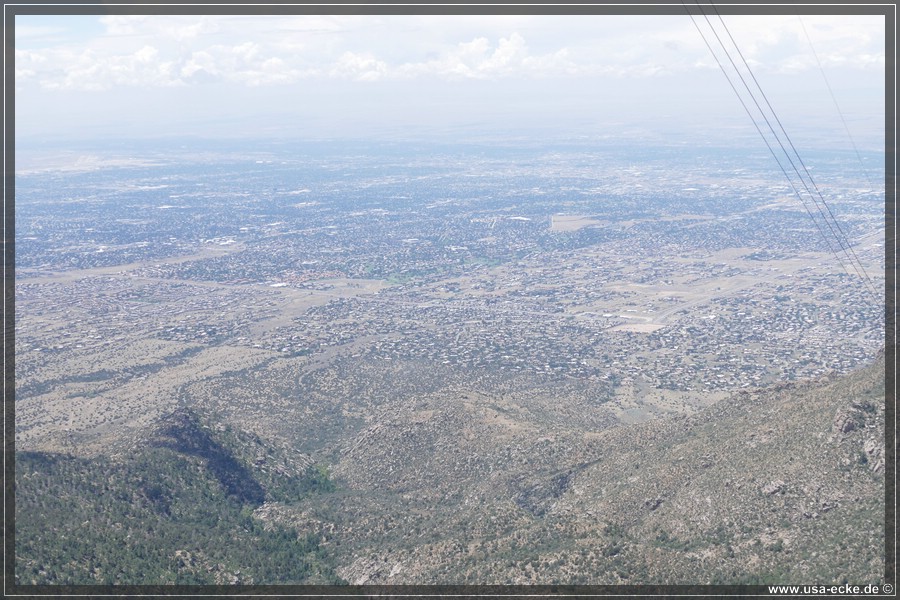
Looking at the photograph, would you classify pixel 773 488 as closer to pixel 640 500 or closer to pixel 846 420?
pixel 846 420

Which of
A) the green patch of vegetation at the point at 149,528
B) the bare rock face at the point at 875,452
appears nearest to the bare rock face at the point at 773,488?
the bare rock face at the point at 875,452

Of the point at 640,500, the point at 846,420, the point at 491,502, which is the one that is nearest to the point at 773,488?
the point at 846,420

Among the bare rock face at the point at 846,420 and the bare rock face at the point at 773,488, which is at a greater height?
the bare rock face at the point at 846,420

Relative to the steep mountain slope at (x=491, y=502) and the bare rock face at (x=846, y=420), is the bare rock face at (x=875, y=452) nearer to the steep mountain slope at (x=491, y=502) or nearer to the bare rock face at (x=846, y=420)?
the steep mountain slope at (x=491, y=502)

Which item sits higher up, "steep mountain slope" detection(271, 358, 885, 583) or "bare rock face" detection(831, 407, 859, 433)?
"bare rock face" detection(831, 407, 859, 433)

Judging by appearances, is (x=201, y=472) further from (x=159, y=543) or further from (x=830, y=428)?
(x=830, y=428)

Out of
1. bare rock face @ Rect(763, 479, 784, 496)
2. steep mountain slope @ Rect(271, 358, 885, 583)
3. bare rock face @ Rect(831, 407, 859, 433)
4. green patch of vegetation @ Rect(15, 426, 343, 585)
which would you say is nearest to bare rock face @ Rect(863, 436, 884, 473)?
steep mountain slope @ Rect(271, 358, 885, 583)

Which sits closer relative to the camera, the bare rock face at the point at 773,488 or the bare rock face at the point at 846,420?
the bare rock face at the point at 773,488

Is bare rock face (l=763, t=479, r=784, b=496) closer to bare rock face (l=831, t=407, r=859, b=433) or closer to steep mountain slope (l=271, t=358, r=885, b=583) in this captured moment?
steep mountain slope (l=271, t=358, r=885, b=583)

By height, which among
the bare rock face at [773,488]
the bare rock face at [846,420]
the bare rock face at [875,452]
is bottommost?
the bare rock face at [773,488]

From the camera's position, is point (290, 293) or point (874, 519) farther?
point (290, 293)

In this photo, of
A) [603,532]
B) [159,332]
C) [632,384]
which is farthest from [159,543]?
[159,332]
